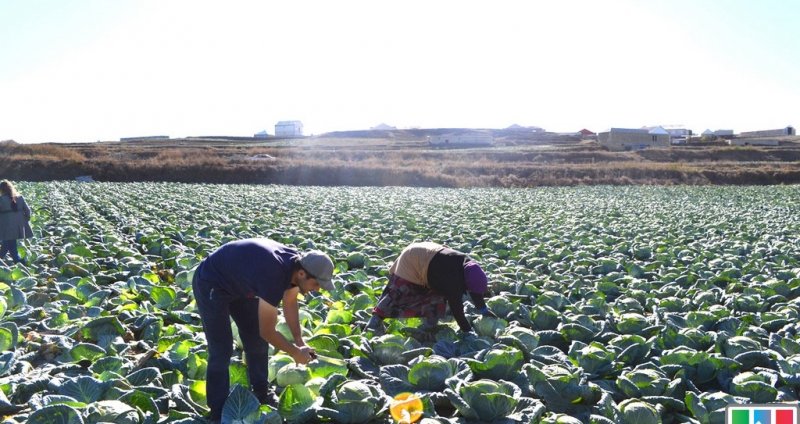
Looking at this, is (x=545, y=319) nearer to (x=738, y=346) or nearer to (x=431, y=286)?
(x=431, y=286)

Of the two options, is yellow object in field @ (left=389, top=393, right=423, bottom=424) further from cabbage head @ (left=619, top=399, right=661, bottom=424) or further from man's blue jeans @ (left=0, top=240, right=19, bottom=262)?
man's blue jeans @ (left=0, top=240, right=19, bottom=262)

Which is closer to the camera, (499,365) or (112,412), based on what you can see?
(112,412)

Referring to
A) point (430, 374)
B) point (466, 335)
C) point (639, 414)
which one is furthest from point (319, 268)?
point (466, 335)

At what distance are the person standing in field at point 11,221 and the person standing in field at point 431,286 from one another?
683 centimetres

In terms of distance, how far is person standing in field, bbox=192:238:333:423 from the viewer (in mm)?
3934

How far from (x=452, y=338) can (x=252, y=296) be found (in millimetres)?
2402

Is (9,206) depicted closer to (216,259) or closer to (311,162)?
(216,259)

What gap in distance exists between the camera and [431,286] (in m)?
6.05

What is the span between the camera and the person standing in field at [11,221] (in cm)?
983

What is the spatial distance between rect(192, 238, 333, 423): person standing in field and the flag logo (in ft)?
9.04

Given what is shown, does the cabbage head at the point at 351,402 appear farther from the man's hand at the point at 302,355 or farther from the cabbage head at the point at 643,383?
the cabbage head at the point at 643,383

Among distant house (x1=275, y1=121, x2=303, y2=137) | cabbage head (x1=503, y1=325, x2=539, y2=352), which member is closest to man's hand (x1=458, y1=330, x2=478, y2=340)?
cabbage head (x1=503, y1=325, x2=539, y2=352)

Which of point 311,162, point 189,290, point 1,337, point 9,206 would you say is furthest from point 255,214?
point 311,162

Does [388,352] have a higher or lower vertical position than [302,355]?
lower
